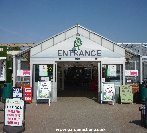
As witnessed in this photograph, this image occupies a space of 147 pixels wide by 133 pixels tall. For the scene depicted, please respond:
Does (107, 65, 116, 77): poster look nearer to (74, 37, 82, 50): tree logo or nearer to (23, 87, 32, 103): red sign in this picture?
(74, 37, 82, 50): tree logo

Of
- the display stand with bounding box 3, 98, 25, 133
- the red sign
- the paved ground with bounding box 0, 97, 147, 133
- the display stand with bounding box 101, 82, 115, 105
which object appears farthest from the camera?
the red sign

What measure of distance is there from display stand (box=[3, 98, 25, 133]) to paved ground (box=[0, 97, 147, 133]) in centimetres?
36

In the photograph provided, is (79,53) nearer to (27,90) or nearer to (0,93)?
(27,90)

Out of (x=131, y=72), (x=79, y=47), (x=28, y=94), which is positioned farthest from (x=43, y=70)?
(x=131, y=72)

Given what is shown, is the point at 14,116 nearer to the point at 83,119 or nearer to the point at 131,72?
the point at 83,119

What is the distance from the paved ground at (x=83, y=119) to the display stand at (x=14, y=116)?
1.17 feet

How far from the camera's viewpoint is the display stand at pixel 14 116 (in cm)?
927

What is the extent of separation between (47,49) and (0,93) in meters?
4.07

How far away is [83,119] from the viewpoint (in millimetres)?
11344

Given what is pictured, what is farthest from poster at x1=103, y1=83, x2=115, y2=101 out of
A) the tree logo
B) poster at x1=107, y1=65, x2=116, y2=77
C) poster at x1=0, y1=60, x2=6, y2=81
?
poster at x1=0, y1=60, x2=6, y2=81

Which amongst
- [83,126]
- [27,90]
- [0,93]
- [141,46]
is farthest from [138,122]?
[141,46]

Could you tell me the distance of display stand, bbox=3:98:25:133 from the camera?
9266mm

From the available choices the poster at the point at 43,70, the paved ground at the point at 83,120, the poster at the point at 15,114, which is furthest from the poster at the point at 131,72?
the poster at the point at 15,114

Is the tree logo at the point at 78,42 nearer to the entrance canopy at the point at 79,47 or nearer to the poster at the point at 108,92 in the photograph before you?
the entrance canopy at the point at 79,47
